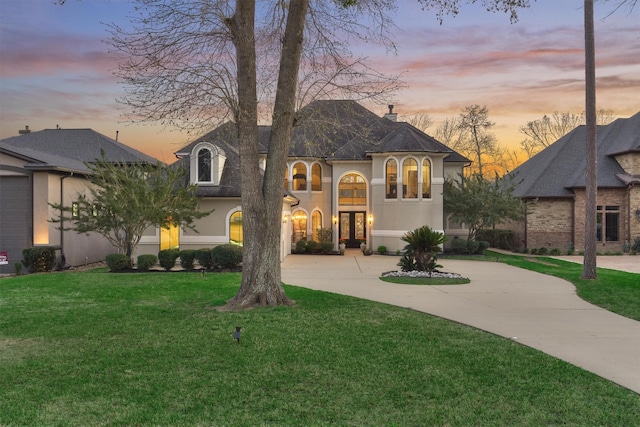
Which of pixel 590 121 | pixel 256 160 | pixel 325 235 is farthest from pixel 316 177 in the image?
pixel 256 160

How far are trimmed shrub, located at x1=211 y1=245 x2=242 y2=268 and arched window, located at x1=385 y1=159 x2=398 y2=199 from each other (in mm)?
11285

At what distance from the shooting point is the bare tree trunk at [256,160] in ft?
32.0

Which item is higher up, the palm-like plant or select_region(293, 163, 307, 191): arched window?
select_region(293, 163, 307, 191): arched window

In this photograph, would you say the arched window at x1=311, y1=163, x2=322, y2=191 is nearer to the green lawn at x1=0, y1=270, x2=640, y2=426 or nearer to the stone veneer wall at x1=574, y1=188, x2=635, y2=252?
the stone veneer wall at x1=574, y1=188, x2=635, y2=252

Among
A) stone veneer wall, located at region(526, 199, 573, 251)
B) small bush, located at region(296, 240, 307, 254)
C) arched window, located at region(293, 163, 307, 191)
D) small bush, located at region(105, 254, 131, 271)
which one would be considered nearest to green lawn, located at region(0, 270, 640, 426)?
small bush, located at region(105, 254, 131, 271)

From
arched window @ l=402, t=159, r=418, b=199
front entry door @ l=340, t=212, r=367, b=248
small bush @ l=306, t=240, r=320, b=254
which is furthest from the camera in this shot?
front entry door @ l=340, t=212, r=367, b=248

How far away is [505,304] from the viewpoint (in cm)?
1065

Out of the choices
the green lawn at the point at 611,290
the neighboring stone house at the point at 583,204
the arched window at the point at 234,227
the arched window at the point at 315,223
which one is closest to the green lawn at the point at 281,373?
the green lawn at the point at 611,290

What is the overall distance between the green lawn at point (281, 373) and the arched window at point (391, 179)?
659 inches

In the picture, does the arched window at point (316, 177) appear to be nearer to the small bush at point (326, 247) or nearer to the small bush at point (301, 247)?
the small bush at point (301, 247)

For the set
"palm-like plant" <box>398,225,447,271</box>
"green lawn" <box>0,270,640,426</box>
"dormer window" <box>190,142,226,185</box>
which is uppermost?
"dormer window" <box>190,142,226,185</box>

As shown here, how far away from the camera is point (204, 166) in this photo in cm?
2073

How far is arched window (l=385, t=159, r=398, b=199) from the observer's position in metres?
25.7

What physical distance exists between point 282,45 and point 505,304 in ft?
24.3
